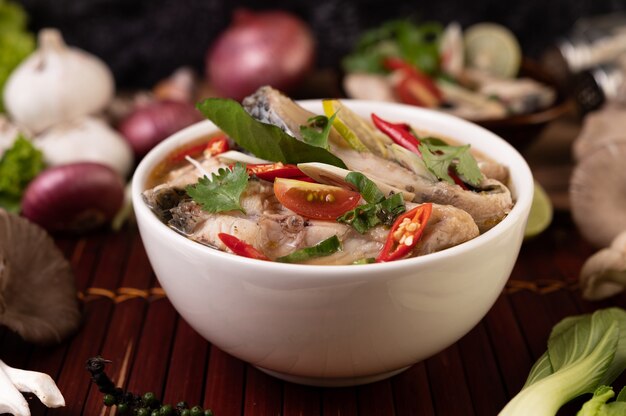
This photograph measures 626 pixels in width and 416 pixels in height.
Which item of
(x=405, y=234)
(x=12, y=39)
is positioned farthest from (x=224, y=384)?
(x=12, y=39)

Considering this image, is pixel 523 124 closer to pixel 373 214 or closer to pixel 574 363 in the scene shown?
pixel 574 363

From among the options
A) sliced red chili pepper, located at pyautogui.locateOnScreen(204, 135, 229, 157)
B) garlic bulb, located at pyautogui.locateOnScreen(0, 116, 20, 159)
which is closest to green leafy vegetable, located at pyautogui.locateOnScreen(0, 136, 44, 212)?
garlic bulb, located at pyautogui.locateOnScreen(0, 116, 20, 159)

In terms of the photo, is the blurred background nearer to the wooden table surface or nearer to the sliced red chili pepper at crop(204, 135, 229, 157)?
the wooden table surface

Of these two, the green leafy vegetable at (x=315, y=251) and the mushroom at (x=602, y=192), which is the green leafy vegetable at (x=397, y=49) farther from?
the green leafy vegetable at (x=315, y=251)

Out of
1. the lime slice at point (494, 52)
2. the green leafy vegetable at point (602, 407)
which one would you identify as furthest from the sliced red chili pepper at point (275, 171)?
the lime slice at point (494, 52)

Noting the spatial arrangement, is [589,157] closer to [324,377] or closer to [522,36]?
[324,377]
